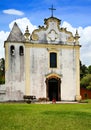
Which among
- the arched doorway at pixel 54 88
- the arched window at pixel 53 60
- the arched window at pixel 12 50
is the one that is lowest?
the arched doorway at pixel 54 88

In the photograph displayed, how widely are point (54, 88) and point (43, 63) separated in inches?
131

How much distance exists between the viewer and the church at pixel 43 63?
129 ft

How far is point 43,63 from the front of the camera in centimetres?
4025

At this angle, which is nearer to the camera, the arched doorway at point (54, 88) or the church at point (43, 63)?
the church at point (43, 63)

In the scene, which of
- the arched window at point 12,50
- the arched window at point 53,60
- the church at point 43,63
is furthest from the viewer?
the arched window at point 53,60

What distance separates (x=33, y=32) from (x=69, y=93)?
835 centimetres

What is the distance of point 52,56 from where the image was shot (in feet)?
134

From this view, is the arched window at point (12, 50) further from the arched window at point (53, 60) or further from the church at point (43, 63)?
the arched window at point (53, 60)

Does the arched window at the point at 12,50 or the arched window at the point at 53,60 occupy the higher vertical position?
the arched window at the point at 12,50

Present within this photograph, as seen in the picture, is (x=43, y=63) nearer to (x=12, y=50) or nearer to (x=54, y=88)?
(x=54, y=88)

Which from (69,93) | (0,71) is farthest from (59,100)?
(0,71)

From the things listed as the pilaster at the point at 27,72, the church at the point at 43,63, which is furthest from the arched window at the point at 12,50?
the pilaster at the point at 27,72

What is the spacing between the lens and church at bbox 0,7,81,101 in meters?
39.2

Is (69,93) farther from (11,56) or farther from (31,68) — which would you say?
(11,56)
